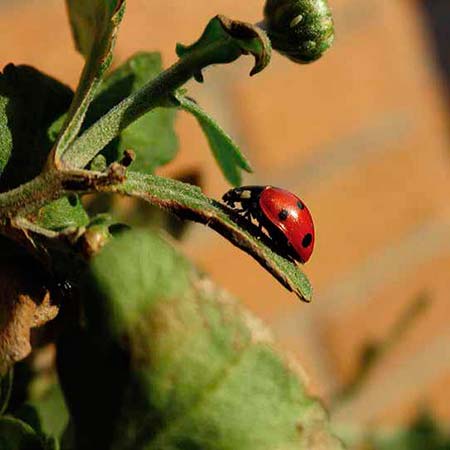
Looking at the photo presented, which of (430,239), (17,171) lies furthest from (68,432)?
(430,239)

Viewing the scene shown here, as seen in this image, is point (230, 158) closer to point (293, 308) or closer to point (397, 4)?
point (293, 308)

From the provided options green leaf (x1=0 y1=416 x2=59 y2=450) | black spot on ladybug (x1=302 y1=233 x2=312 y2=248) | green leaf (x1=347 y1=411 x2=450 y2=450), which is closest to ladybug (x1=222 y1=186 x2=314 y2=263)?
black spot on ladybug (x1=302 y1=233 x2=312 y2=248)

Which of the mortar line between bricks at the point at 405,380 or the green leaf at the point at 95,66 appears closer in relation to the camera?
the green leaf at the point at 95,66

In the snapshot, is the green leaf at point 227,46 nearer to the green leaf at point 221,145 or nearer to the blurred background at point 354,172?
→ the green leaf at point 221,145

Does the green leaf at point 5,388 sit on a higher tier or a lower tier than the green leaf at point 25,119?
lower

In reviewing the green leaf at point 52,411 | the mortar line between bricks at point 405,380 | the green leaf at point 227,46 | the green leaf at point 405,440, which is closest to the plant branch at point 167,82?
the green leaf at point 227,46
